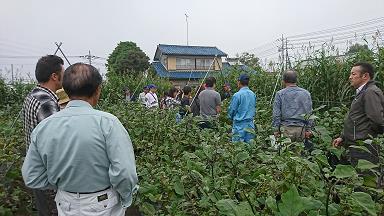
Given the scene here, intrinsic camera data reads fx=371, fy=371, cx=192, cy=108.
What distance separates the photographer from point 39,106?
2311 millimetres

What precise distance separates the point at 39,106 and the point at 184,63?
30661mm

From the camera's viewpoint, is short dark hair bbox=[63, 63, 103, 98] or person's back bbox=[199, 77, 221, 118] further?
person's back bbox=[199, 77, 221, 118]

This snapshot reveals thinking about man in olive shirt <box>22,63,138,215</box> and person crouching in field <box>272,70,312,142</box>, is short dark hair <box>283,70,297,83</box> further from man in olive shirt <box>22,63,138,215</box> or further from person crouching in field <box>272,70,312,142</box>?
man in olive shirt <box>22,63,138,215</box>

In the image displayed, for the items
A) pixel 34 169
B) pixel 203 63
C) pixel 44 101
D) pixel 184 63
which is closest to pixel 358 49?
pixel 44 101

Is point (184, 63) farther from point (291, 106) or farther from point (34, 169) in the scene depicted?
point (34, 169)

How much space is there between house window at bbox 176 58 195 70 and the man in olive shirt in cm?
3094

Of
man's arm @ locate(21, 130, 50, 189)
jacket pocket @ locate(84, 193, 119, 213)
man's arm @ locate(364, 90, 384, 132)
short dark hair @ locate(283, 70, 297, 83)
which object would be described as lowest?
jacket pocket @ locate(84, 193, 119, 213)

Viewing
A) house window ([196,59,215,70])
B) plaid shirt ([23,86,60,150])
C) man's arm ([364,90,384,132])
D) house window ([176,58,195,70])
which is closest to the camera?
plaid shirt ([23,86,60,150])

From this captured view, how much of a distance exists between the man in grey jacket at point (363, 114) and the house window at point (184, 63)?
96.1ft

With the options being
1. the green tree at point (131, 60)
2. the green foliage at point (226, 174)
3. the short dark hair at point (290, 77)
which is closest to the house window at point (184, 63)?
the green tree at point (131, 60)

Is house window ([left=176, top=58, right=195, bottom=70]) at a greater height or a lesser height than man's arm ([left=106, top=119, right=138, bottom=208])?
greater

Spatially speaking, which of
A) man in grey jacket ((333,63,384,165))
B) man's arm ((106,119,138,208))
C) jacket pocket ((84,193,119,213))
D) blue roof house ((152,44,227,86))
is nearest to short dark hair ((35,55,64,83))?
man's arm ((106,119,138,208))

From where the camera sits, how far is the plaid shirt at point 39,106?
2.30 metres

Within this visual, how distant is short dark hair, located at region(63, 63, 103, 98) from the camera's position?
170 cm
